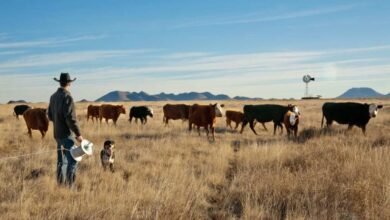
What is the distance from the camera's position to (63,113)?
888cm

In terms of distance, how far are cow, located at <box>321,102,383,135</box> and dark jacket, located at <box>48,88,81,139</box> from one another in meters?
15.4

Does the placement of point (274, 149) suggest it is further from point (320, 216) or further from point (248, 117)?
point (248, 117)

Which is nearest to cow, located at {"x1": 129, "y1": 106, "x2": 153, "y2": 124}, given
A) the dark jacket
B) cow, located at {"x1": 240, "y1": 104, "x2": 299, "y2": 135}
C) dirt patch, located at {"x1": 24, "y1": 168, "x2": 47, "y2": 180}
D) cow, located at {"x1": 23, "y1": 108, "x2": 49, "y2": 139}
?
cow, located at {"x1": 240, "y1": 104, "x2": 299, "y2": 135}

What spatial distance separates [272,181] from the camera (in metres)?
8.44

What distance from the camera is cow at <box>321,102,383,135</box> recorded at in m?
21.9

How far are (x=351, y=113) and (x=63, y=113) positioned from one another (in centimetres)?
Result: 1646

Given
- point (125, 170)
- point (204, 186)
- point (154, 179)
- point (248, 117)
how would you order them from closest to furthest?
point (204, 186) < point (154, 179) < point (125, 170) < point (248, 117)

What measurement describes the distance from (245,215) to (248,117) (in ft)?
60.5

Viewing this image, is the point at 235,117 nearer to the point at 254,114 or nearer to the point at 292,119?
the point at 254,114

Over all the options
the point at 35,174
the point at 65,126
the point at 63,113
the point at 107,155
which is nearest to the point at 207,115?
the point at 107,155

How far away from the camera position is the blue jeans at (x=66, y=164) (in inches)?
349

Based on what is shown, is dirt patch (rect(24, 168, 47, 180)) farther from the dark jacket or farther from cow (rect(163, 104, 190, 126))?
cow (rect(163, 104, 190, 126))

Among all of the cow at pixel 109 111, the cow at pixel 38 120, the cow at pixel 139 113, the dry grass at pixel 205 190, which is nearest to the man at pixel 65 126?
the dry grass at pixel 205 190

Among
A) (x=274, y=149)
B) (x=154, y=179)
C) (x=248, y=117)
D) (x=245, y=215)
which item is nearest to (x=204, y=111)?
(x=248, y=117)
